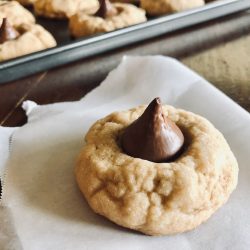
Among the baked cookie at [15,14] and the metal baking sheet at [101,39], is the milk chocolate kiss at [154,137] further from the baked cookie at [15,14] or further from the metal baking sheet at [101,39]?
the baked cookie at [15,14]

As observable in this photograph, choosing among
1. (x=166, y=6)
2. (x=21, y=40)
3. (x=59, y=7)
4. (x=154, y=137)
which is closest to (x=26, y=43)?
(x=21, y=40)

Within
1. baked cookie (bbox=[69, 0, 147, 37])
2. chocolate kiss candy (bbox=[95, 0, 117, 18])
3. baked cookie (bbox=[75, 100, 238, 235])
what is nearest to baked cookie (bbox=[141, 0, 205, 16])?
baked cookie (bbox=[69, 0, 147, 37])

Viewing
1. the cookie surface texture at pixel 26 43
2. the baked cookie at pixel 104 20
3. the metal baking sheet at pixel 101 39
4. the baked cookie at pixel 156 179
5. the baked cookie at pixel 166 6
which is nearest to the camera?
the baked cookie at pixel 156 179

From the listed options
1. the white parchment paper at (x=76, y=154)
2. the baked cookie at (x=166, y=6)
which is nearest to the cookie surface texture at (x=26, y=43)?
the white parchment paper at (x=76, y=154)

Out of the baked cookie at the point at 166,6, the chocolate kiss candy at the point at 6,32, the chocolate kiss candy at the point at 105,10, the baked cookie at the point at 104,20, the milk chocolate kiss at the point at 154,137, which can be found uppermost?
the milk chocolate kiss at the point at 154,137

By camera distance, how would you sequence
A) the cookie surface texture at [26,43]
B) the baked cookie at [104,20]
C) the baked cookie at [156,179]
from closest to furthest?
the baked cookie at [156,179], the cookie surface texture at [26,43], the baked cookie at [104,20]
